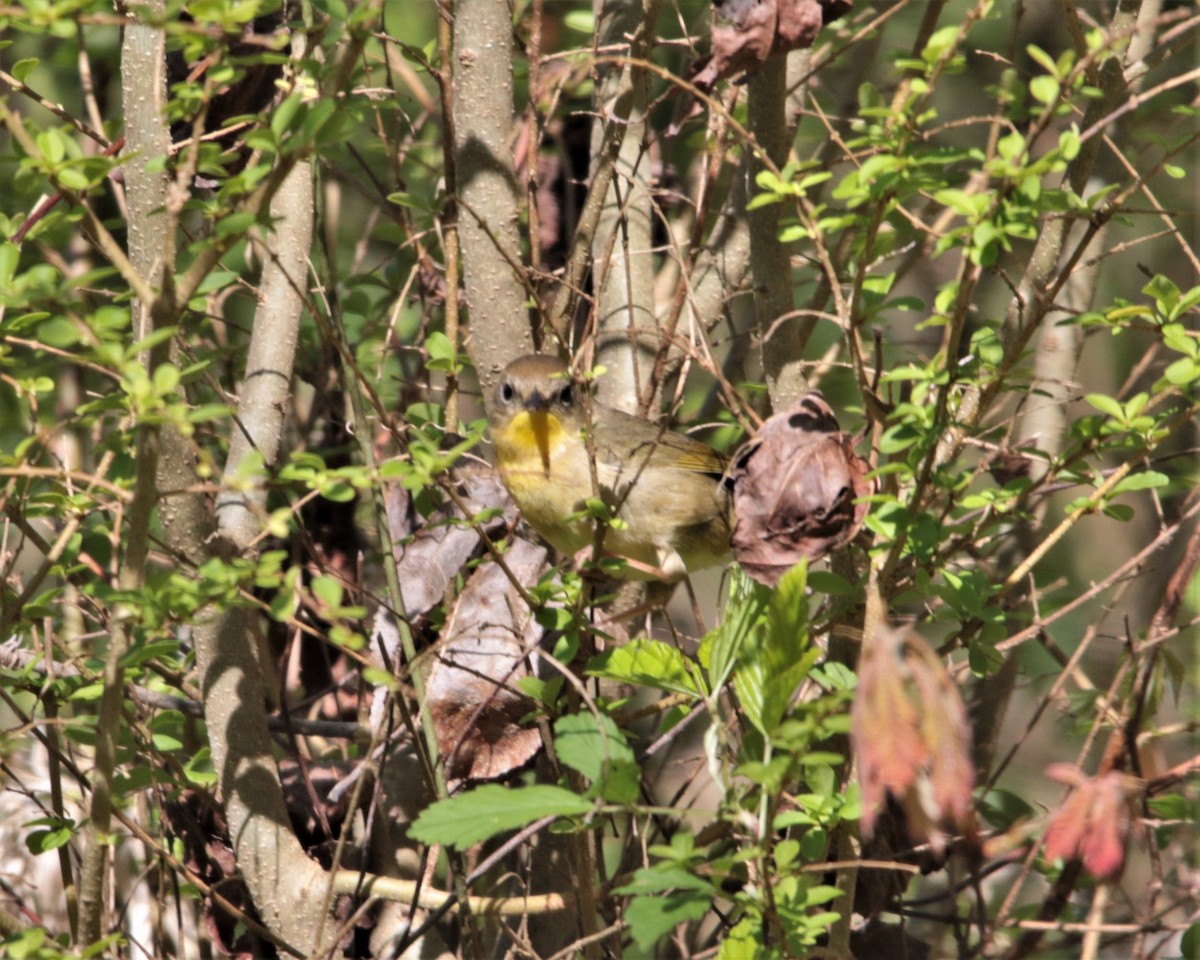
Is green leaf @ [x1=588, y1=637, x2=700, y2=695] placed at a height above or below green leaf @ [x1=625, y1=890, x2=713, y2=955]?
above

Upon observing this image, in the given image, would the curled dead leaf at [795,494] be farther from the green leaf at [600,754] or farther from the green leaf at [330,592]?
the green leaf at [330,592]

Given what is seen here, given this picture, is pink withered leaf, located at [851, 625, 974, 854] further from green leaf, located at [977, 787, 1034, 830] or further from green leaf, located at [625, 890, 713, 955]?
green leaf, located at [977, 787, 1034, 830]

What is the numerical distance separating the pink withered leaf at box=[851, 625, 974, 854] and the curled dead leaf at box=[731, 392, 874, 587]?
0.61 m

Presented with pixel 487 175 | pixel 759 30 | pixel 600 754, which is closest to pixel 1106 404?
pixel 759 30

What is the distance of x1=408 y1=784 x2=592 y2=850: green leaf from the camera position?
1777 millimetres

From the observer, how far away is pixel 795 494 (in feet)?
6.86

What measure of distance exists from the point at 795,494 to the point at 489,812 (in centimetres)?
70

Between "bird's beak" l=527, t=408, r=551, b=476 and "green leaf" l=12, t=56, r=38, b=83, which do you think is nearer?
"green leaf" l=12, t=56, r=38, b=83

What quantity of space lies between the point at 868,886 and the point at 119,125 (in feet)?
6.79

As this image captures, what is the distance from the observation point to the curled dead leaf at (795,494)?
6.82 ft

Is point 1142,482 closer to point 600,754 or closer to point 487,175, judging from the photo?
point 600,754

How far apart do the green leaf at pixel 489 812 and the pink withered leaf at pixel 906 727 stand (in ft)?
1.57

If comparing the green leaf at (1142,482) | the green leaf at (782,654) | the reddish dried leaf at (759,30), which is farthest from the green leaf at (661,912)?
the reddish dried leaf at (759,30)

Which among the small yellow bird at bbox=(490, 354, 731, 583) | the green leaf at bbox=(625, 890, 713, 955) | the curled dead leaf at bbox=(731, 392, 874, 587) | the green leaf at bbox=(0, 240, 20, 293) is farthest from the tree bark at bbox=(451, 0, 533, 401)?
the green leaf at bbox=(625, 890, 713, 955)
